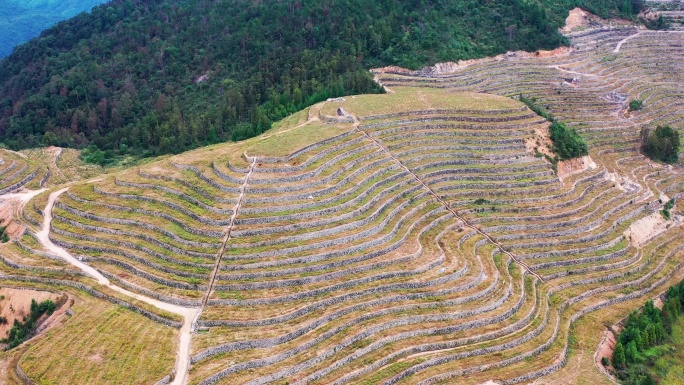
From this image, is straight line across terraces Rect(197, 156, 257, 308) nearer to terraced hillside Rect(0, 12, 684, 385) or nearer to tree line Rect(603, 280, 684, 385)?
terraced hillside Rect(0, 12, 684, 385)

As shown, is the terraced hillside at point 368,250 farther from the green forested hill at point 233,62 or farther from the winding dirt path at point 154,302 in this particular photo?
the green forested hill at point 233,62

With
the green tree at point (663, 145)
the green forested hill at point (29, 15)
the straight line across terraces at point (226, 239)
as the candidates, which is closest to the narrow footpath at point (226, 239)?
the straight line across terraces at point (226, 239)

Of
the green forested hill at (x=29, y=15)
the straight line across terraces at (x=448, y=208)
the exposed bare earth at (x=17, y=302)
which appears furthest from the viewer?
the green forested hill at (x=29, y=15)

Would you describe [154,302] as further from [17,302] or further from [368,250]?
[368,250]

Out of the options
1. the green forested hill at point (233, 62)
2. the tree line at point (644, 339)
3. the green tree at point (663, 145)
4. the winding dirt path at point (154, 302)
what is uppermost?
the green forested hill at point (233, 62)

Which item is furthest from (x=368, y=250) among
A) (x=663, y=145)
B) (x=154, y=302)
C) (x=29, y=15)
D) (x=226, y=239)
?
(x=29, y=15)

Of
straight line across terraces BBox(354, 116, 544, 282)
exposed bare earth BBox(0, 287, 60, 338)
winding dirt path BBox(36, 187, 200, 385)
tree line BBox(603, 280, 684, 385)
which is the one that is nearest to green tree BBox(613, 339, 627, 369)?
tree line BBox(603, 280, 684, 385)
